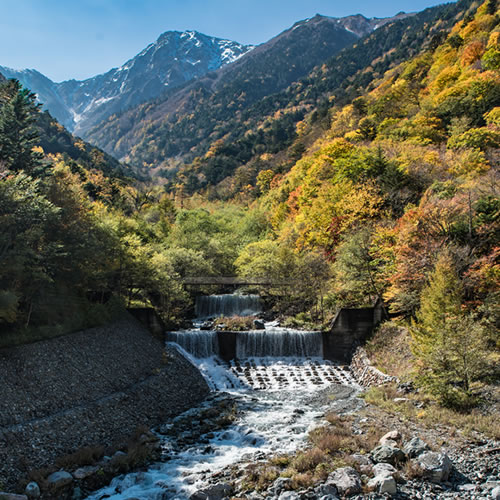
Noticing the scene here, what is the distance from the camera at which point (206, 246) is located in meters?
47.7

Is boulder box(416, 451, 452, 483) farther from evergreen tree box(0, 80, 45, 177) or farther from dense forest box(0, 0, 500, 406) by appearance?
evergreen tree box(0, 80, 45, 177)

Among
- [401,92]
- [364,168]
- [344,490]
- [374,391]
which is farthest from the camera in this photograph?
[401,92]

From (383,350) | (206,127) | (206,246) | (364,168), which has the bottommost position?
(383,350)

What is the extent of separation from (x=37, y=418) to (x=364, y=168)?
35.1 m

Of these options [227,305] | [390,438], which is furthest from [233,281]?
[390,438]

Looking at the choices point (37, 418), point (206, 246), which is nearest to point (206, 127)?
point (206, 246)

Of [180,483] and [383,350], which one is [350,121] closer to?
[383,350]

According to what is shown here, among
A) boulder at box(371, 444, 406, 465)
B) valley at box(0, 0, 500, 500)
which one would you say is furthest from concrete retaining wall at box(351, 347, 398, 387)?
boulder at box(371, 444, 406, 465)

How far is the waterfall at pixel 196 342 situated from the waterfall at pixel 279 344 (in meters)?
2.18

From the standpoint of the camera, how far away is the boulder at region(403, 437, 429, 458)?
12.5m

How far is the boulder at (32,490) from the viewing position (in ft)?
37.7

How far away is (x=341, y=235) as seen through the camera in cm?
3294

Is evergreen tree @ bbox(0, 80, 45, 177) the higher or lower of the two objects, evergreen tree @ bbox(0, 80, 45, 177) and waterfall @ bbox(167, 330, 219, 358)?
the higher

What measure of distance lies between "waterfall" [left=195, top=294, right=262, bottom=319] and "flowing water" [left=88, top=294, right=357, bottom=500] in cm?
996
